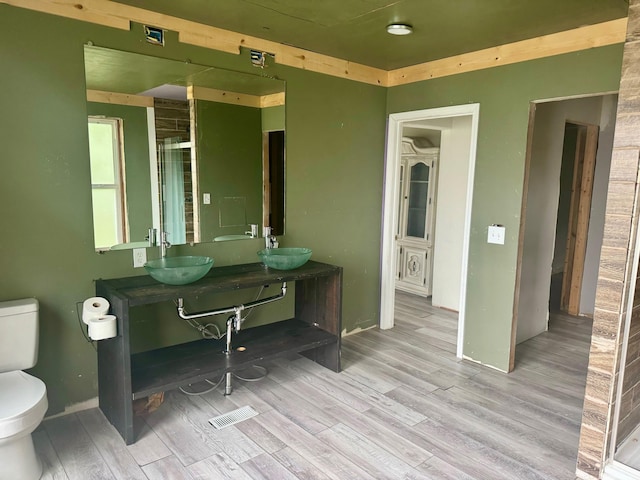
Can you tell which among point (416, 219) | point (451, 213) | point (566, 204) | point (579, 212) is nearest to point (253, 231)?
point (451, 213)

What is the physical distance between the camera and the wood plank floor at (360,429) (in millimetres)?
2250

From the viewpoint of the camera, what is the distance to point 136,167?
277 cm

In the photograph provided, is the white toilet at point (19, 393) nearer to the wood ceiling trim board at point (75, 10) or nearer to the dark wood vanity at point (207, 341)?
the dark wood vanity at point (207, 341)

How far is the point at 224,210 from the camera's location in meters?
3.20

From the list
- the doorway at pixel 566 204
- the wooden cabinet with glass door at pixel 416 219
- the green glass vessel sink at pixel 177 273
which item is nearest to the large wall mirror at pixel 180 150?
the green glass vessel sink at pixel 177 273

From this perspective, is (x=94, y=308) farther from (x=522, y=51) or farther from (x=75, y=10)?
(x=522, y=51)

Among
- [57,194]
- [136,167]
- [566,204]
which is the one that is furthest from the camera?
[566,204]

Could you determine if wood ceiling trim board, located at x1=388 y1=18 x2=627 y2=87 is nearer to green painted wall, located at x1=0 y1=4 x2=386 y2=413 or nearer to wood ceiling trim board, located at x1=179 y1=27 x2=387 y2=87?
wood ceiling trim board, located at x1=179 y1=27 x2=387 y2=87

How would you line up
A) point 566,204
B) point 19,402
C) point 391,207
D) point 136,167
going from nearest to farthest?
1. point 19,402
2. point 136,167
3. point 391,207
4. point 566,204

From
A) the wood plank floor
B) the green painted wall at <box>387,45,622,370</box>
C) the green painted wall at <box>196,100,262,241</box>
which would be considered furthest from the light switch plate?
the green painted wall at <box>196,100,262,241</box>

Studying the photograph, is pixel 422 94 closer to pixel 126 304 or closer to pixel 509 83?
pixel 509 83

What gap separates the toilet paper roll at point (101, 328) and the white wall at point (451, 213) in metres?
3.65

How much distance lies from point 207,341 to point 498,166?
2456 millimetres

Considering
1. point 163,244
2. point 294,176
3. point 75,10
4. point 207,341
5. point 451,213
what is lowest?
point 207,341
